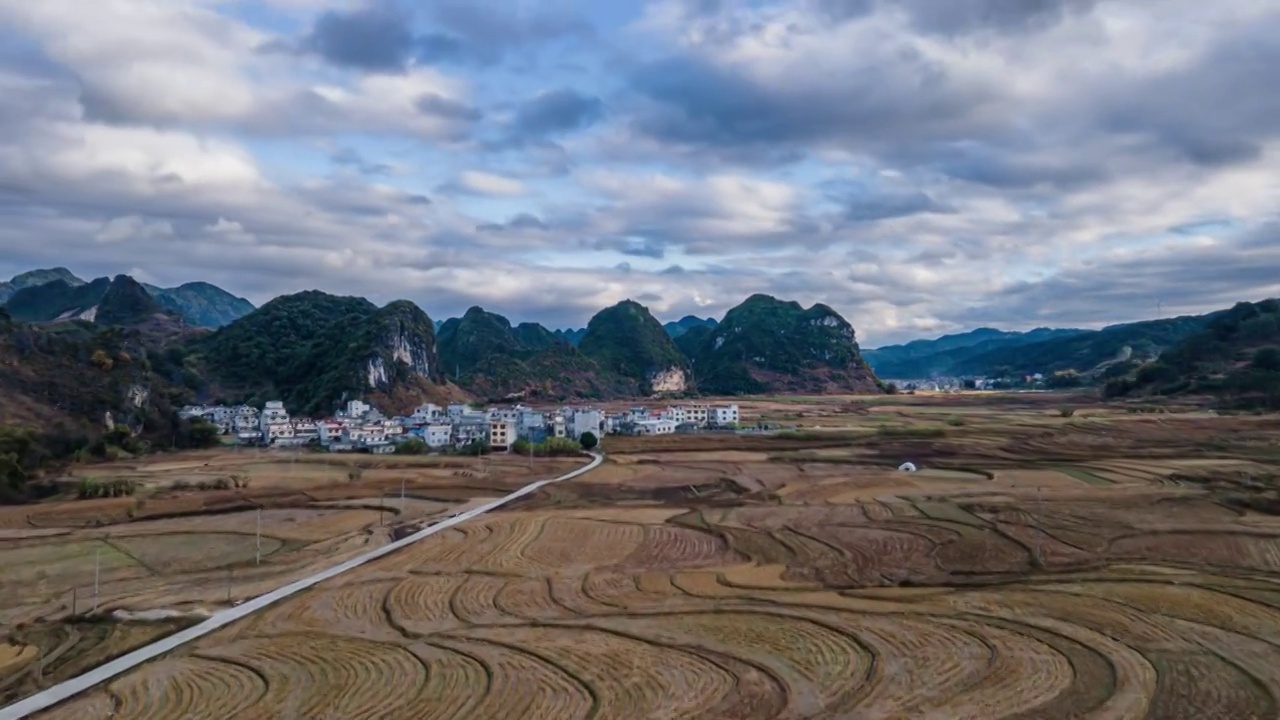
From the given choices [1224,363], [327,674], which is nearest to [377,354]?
[327,674]

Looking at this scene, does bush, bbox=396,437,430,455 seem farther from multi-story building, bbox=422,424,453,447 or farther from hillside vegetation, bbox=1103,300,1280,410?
hillside vegetation, bbox=1103,300,1280,410

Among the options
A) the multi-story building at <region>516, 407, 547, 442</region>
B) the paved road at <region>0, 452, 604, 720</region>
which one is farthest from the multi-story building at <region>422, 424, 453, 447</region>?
the paved road at <region>0, 452, 604, 720</region>

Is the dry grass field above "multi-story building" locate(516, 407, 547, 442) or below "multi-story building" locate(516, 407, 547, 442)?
below

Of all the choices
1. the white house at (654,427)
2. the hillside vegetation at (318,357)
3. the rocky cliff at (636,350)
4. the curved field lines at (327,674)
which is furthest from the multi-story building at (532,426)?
the rocky cliff at (636,350)

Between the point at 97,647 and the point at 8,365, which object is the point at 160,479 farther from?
the point at 97,647

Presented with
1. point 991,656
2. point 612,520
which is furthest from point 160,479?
point 991,656

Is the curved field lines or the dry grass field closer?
the curved field lines
